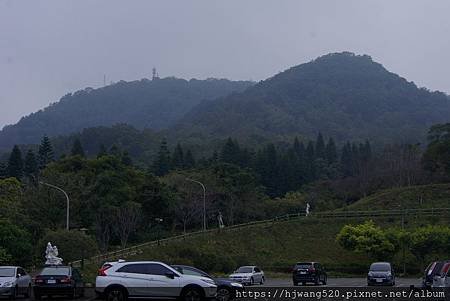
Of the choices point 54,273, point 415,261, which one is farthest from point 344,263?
point 54,273

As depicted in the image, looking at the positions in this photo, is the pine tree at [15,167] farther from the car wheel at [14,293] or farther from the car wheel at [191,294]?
the car wheel at [191,294]

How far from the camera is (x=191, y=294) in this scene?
67.8 ft

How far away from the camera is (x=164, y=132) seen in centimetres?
15462

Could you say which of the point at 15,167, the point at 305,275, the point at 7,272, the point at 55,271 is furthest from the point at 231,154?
the point at 7,272

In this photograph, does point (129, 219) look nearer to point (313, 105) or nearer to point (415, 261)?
point (415, 261)

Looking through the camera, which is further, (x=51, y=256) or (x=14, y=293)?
(x=51, y=256)

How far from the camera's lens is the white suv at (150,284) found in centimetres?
2061

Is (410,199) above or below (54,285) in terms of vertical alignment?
above

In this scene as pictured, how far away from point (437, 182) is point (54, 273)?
70821mm

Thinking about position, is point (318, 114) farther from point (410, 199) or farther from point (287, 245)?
point (287, 245)

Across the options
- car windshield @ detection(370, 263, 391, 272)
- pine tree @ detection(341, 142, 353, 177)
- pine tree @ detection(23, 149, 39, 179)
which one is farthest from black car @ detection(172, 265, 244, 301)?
pine tree @ detection(341, 142, 353, 177)

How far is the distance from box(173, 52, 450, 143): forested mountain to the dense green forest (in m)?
40.7

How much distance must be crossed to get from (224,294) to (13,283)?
741 cm

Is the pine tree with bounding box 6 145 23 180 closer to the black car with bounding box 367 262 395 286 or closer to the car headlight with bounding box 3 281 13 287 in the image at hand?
the black car with bounding box 367 262 395 286
